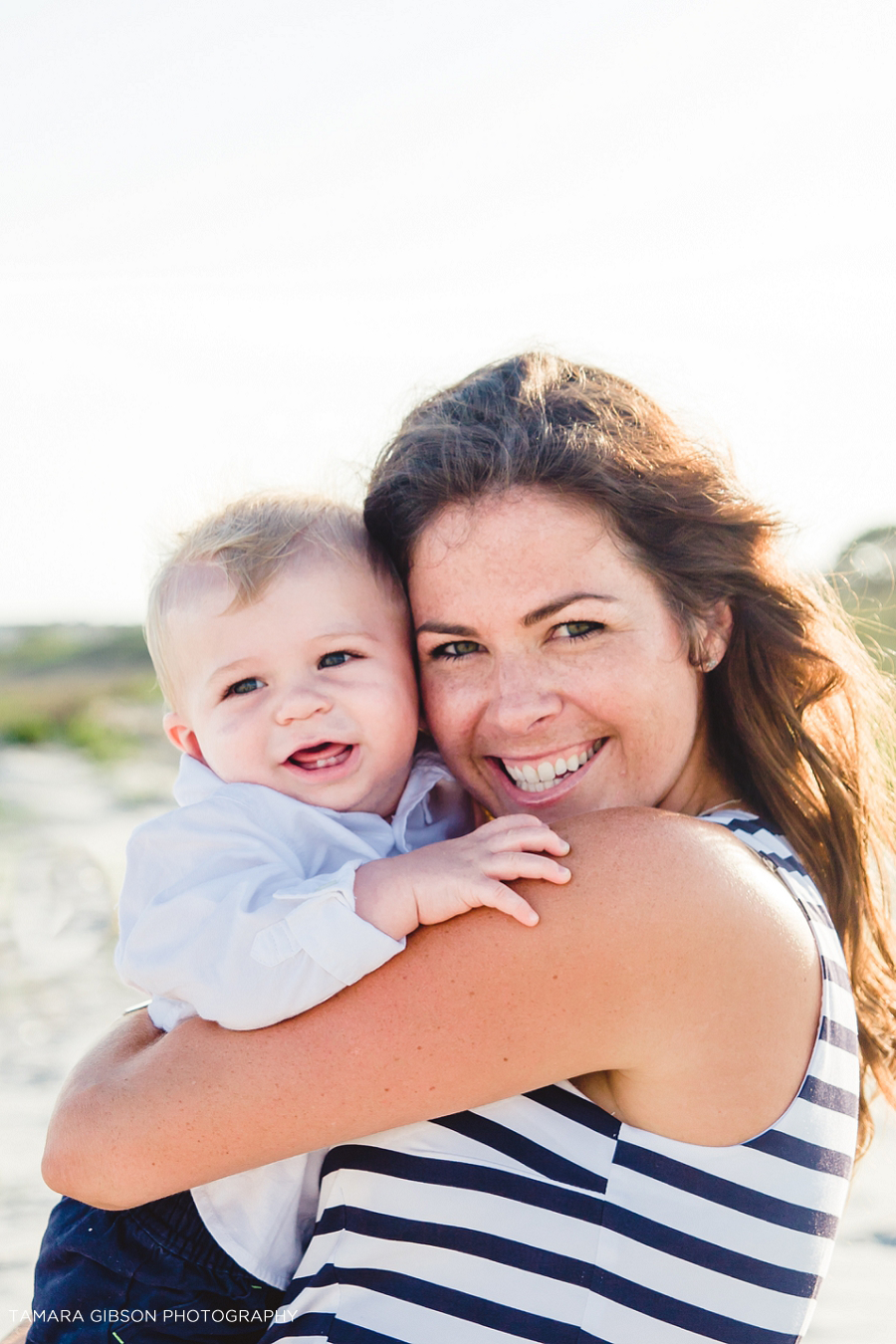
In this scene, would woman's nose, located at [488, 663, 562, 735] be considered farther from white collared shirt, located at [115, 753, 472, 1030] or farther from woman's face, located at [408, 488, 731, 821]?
white collared shirt, located at [115, 753, 472, 1030]

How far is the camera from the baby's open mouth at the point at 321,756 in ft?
7.53

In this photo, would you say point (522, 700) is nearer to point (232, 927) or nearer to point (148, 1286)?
point (232, 927)

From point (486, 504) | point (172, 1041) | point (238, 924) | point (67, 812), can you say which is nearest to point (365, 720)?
point (486, 504)

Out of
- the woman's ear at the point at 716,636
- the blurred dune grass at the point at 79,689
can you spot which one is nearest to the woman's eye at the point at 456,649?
the woman's ear at the point at 716,636

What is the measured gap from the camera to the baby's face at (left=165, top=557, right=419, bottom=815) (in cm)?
226

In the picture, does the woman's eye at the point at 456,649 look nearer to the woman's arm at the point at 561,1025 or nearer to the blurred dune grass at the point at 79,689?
the woman's arm at the point at 561,1025

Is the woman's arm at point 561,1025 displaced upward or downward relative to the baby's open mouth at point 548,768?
downward

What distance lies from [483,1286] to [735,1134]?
1.37ft

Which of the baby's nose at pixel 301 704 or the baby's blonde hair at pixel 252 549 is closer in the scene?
the baby's nose at pixel 301 704

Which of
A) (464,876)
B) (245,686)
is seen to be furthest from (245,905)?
(245,686)

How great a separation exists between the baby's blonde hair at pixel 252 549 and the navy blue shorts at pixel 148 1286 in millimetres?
1087

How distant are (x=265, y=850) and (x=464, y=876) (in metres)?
0.51

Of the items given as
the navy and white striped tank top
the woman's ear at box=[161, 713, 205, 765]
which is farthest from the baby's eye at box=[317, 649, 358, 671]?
the navy and white striped tank top

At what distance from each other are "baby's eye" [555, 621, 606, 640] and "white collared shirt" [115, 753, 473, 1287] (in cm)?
55
